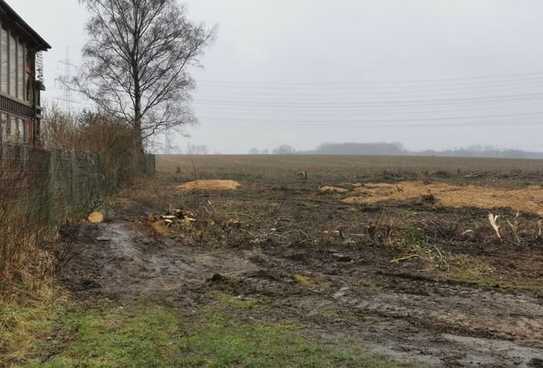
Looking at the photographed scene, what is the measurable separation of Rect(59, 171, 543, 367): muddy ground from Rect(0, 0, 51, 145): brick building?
449 inches

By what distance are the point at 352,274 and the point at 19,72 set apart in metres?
21.5

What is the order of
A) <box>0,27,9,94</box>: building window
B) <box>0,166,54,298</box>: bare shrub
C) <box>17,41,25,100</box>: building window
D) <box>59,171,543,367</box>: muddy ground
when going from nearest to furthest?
<box>59,171,543,367</box>: muddy ground
<box>0,166,54,298</box>: bare shrub
<box>0,27,9,94</box>: building window
<box>17,41,25,100</box>: building window

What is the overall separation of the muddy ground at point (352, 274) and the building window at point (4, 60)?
11165 millimetres

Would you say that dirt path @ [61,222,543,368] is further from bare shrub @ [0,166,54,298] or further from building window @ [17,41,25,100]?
building window @ [17,41,25,100]

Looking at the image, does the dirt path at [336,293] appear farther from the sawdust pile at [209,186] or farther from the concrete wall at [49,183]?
the sawdust pile at [209,186]

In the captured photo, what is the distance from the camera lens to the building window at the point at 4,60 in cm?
2296

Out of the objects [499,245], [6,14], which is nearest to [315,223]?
[499,245]

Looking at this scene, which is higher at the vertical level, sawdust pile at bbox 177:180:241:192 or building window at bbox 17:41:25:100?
building window at bbox 17:41:25:100

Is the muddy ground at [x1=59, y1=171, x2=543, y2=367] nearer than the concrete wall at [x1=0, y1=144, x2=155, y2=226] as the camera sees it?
Yes

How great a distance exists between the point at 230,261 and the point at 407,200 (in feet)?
41.2

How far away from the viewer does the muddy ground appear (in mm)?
6188

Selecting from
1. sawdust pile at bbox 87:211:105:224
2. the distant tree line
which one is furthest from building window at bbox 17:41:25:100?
the distant tree line

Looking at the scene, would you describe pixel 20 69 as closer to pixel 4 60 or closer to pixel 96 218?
pixel 4 60

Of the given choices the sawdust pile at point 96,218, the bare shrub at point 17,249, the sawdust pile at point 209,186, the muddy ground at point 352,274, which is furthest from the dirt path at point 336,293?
the sawdust pile at point 209,186
